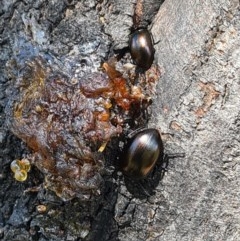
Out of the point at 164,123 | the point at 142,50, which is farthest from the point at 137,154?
the point at 142,50

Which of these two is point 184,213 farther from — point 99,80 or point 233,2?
point 233,2

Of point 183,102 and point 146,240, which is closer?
point 183,102

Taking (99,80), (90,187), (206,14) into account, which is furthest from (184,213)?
(206,14)

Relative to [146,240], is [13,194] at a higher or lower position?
higher

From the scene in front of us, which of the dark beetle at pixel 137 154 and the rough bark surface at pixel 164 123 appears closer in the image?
the rough bark surface at pixel 164 123

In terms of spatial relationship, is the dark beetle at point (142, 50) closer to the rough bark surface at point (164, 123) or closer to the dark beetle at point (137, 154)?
the rough bark surface at point (164, 123)

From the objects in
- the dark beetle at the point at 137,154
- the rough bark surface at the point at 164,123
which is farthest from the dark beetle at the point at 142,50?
the dark beetle at the point at 137,154

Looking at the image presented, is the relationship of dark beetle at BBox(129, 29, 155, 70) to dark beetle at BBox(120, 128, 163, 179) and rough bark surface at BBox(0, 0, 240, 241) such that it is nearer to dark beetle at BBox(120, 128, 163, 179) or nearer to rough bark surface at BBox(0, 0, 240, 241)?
rough bark surface at BBox(0, 0, 240, 241)
